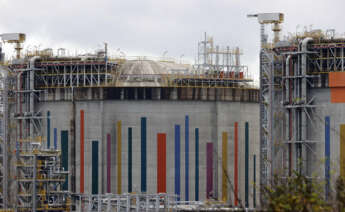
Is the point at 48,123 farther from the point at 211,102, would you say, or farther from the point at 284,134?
the point at 284,134

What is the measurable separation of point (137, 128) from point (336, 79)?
70.1 ft

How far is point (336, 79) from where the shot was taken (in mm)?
83500

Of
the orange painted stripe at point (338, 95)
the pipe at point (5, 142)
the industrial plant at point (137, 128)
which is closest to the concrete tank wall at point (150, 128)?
the industrial plant at point (137, 128)

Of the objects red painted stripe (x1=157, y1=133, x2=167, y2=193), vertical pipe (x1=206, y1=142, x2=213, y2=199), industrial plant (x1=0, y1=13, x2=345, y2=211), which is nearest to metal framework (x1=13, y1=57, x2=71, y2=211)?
industrial plant (x1=0, y1=13, x2=345, y2=211)

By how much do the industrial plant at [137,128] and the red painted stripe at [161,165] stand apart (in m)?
0.10

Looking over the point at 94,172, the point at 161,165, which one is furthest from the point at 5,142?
the point at 161,165

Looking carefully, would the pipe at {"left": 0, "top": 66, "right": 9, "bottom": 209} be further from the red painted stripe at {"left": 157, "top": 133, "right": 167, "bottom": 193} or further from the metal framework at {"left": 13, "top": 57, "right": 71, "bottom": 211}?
the red painted stripe at {"left": 157, "top": 133, "right": 167, "bottom": 193}

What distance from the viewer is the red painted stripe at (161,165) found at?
3698 inches

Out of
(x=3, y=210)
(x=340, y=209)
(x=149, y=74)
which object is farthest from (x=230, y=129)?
(x=340, y=209)

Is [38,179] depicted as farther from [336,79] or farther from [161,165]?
[336,79]

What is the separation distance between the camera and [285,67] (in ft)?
283

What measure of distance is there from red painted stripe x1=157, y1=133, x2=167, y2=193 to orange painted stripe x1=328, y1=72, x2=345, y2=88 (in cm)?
1890

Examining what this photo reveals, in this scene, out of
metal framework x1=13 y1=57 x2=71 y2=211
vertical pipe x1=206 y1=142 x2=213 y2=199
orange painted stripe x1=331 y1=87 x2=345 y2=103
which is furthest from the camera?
vertical pipe x1=206 y1=142 x2=213 y2=199

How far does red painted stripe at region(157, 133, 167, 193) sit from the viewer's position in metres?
93.9
